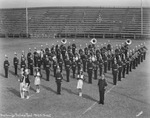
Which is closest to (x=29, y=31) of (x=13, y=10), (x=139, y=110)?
(x=13, y=10)

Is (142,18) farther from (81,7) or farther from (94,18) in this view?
(81,7)

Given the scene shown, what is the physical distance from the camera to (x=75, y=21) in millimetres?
57438

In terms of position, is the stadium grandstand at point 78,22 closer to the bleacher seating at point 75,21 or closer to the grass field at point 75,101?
the bleacher seating at point 75,21

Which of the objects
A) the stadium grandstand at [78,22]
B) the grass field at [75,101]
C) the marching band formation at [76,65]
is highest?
the stadium grandstand at [78,22]

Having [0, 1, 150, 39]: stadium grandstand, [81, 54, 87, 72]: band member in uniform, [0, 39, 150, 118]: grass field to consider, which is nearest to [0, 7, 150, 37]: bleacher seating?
[0, 1, 150, 39]: stadium grandstand

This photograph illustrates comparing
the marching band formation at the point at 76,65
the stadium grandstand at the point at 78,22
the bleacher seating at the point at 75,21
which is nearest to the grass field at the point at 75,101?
the marching band formation at the point at 76,65

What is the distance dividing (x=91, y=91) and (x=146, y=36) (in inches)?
1353

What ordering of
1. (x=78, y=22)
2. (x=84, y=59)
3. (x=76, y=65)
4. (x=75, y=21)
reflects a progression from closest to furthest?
(x=76, y=65)
(x=84, y=59)
(x=78, y=22)
(x=75, y=21)

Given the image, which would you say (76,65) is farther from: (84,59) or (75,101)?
(75,101)

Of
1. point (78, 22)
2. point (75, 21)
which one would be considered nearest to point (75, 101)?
point (78, 22)

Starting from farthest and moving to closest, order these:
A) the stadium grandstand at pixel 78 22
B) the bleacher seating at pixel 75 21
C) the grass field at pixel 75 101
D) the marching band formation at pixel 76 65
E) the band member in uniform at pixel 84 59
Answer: the bleacher seating at pixel 75 21, the stadium grandstand at pixel 78 22, the band member in uniform at pixel 84 59, the marching band formation at pixel 76 65, the grass field at pixel 75 101

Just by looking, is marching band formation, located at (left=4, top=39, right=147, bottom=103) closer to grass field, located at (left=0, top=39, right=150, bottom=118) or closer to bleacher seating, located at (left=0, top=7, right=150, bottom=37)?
grass field, located at (left=0, top=39, right=150, bottom=118)

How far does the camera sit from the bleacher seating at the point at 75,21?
174 feet

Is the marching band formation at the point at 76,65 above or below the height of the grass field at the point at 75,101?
above
